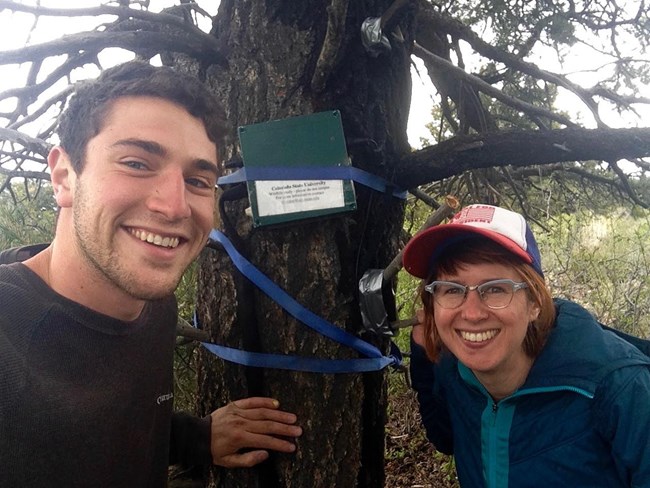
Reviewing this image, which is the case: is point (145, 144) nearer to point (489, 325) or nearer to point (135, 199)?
point (135, 199)

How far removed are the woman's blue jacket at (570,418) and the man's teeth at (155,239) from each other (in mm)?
1190

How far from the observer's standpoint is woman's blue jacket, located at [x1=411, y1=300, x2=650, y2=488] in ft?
5.10

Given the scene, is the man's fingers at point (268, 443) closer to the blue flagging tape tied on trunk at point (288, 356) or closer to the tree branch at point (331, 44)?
the blue flagging tape tied on trunk at point (288, 356)

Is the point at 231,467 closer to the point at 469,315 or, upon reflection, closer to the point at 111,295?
the point at 111,295

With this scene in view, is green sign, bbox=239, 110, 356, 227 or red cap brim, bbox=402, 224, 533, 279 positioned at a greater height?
green sign, bbox=239, 110, 356, 227

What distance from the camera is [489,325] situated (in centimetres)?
178

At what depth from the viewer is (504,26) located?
9.80 ft

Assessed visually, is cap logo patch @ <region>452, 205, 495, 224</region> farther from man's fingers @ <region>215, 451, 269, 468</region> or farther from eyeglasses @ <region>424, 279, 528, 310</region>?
man's fingers @ <region>215, 451, 269, 468</region>

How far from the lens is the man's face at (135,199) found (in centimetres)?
150

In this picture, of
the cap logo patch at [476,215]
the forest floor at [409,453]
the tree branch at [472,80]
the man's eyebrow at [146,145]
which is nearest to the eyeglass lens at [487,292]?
the cap logo patch at [476,215]

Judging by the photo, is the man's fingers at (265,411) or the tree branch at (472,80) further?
the tree branch at (472,80)

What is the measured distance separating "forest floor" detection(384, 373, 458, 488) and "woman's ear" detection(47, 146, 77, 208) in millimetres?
2769

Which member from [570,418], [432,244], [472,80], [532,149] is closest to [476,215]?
[432,244]

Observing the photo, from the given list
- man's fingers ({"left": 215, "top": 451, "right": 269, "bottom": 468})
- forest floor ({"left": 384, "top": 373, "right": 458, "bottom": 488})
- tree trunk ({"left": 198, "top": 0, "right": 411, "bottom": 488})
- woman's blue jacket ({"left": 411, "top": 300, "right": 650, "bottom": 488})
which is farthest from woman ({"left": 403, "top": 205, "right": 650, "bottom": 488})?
forest floor ({"left": 384, "top": 373, "right": 458, "bottom": 488})
